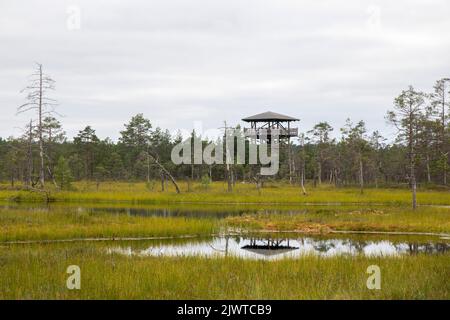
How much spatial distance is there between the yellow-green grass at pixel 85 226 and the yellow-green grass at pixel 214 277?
5116mm

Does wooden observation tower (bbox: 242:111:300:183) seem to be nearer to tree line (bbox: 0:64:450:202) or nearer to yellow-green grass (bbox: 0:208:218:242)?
tree line (bbox: 0:64:450:202)

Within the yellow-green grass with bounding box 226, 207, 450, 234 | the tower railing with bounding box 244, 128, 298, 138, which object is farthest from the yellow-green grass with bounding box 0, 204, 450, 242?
the tower railing with bounding box 244, 128, 298, 138


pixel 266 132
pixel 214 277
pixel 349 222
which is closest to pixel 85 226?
pixel 214 277

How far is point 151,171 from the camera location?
94.1m

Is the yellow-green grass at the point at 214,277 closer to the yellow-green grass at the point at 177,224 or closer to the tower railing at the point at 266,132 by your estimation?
the yellow-green grass at the point at 177,224

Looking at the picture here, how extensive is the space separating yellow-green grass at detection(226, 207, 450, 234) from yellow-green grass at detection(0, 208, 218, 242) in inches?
133

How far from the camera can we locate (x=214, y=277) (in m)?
13.3

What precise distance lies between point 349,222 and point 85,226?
595 inches

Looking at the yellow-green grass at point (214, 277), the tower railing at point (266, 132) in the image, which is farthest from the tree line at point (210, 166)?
the yellow-green grass at point (214, 277)

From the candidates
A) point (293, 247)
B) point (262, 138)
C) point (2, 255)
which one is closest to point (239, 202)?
point (262, 138)

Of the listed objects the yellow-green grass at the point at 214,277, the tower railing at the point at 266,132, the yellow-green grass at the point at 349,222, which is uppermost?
the tower railing at the point at 266,132

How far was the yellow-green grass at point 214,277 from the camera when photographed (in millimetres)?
11188

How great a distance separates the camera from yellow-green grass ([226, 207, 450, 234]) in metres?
28.1
